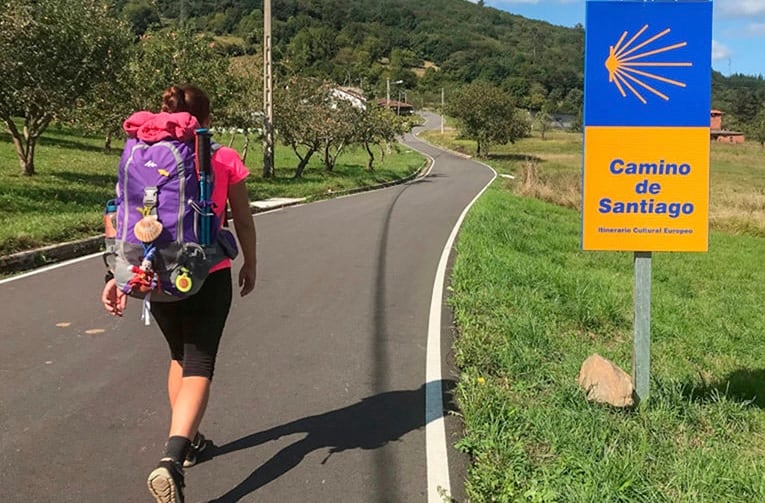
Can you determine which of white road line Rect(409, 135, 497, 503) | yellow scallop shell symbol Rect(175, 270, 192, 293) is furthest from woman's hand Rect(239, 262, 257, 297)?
white road line Rect(409, 135, 497, 503)

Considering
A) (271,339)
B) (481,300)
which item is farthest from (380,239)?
(271,339)

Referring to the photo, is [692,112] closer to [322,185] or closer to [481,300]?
[481,300]

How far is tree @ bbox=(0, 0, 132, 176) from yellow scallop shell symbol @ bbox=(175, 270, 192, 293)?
12362 mm

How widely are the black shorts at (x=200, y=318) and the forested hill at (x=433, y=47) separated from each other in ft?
342

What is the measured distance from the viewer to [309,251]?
11.7 metres

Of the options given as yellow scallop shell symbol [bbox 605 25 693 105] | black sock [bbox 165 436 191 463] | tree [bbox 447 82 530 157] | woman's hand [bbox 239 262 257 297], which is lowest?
black sock [bbox 165 436 191 463]

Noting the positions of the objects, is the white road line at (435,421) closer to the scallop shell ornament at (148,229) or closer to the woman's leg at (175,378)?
the woman's leg at (175,378)

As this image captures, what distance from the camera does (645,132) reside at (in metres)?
4.44

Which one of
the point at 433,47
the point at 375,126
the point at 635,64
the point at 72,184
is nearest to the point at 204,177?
the point at 635,64

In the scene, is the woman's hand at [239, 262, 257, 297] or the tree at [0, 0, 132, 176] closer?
the woman's hand at [239, 262, 257, 297]

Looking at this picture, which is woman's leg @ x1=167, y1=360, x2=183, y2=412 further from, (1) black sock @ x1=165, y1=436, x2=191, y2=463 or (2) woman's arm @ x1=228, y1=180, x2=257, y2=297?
(2) woman's arm @ x1=228, y1=180, x2=257, y2=297

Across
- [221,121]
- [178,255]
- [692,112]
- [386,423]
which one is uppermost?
[221,121]

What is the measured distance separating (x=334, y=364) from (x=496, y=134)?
204 feet

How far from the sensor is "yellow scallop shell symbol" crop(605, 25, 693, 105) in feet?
14.1
